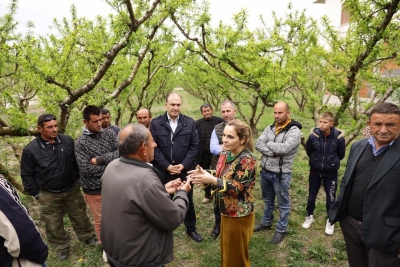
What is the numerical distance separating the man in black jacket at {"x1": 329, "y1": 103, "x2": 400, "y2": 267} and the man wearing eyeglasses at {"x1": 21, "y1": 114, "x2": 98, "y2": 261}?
3718 millimetres

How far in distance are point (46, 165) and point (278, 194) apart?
11.6 feet

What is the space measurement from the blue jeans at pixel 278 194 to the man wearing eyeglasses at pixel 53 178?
308cm

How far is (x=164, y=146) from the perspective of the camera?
162 inches

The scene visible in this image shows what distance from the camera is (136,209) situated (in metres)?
1.98

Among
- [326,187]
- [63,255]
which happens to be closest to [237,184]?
[326,187]

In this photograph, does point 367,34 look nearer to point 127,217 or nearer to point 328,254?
point 328,254

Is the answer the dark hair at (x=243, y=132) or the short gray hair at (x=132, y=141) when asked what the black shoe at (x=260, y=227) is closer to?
the dark hair at (x=243, y=132)

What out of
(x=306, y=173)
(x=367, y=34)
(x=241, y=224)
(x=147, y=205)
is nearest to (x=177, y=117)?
(x=241, y=224)

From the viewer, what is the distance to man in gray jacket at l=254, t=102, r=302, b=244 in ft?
12.7

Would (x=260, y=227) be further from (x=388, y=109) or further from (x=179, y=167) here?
(x=388, y=109)

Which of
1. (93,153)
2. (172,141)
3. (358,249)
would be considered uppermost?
(172,141)

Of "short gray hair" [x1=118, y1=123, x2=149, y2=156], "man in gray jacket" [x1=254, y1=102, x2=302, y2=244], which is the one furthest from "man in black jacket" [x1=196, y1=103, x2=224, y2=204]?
"short gray hair" [x1=118, y1=123, x2=149, y2=156]

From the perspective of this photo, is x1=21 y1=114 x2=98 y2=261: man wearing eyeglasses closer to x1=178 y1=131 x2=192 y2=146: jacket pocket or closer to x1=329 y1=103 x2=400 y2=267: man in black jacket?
x1=178 y1=131 x2=192 y2=146: jacket pocket

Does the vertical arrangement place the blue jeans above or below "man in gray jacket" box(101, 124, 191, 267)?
below
